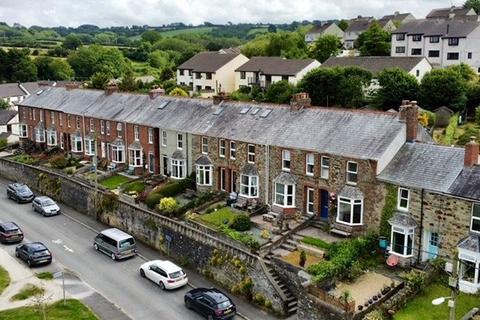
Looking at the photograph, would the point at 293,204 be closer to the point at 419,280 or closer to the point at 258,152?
the point at 258,152

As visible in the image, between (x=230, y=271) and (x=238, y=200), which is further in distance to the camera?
(x=238, y=200)

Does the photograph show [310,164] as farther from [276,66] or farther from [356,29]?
[356,29]

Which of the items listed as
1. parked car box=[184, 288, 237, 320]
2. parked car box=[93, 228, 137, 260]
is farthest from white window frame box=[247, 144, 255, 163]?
parked car box=[184, 288, 237, 320]

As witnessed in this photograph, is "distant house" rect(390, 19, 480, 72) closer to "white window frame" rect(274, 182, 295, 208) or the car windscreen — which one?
"white window frame" rect(274, 182, 295, 208)

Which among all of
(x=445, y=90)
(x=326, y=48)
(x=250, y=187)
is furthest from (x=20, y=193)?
(x=326, y=48)

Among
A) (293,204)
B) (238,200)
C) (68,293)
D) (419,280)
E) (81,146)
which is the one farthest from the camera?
(81,146)

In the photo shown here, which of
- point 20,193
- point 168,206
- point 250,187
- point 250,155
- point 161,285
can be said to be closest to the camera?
point 161,285

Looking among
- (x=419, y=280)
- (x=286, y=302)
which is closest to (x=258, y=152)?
(x=286, y=302)
